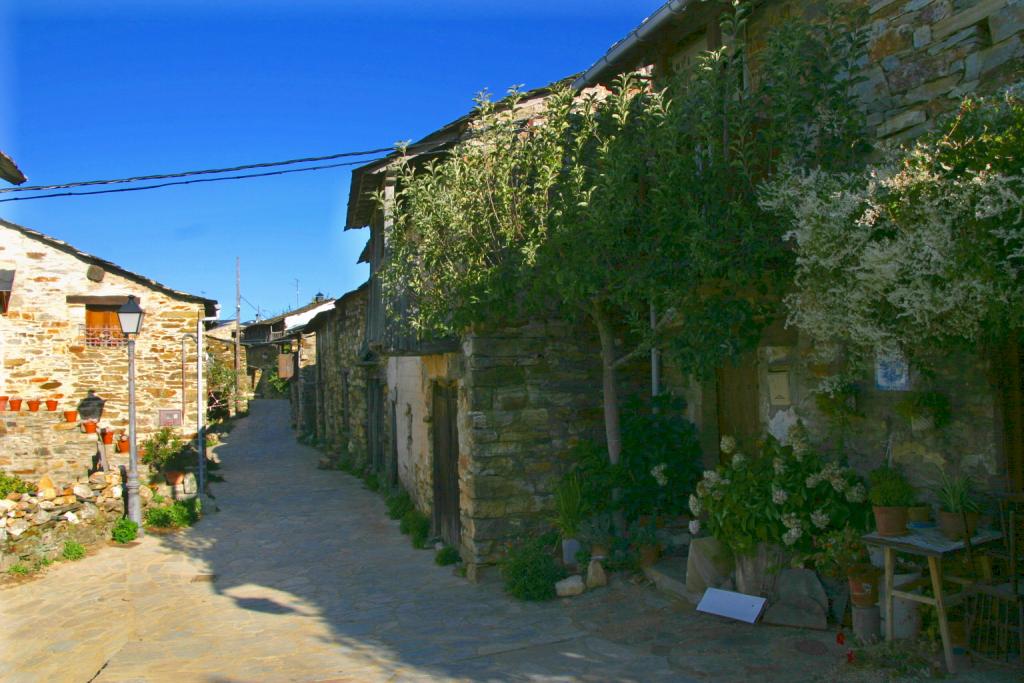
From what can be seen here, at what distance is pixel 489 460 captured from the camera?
779 centimetres

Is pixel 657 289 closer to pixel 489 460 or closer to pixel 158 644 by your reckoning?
pixel 489 460

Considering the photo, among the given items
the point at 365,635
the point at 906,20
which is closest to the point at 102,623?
the point at 365,635

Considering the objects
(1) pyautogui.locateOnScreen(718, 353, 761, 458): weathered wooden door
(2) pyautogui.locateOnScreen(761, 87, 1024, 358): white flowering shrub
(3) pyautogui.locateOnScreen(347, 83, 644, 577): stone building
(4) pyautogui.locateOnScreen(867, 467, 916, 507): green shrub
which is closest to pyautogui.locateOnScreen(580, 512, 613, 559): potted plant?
(3) pyautogui.locateOnScreen(347, 83, 644, 577): stone building

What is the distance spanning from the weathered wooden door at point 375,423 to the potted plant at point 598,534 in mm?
8775

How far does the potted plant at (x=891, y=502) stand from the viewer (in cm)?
473

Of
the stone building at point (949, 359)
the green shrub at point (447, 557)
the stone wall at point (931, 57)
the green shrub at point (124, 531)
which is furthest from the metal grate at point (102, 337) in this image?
the stone wall at point (931, 57)

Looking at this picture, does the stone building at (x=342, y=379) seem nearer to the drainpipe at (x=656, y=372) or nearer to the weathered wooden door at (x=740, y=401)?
the drainpipe at (x=656, y=372)

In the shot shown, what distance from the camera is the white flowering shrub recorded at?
147 inches

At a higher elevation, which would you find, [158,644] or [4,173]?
[4,173]

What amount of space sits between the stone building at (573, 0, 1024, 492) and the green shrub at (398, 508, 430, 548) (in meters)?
4.48

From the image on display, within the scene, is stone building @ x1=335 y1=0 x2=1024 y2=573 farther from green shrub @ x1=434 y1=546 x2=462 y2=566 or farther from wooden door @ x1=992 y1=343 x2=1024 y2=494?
green shrub @ x1=434 y1=546 x2=462 y2=566

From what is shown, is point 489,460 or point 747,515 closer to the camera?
point 747,515

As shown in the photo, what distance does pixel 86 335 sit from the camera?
1420 cm

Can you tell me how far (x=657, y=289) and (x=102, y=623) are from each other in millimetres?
6033
